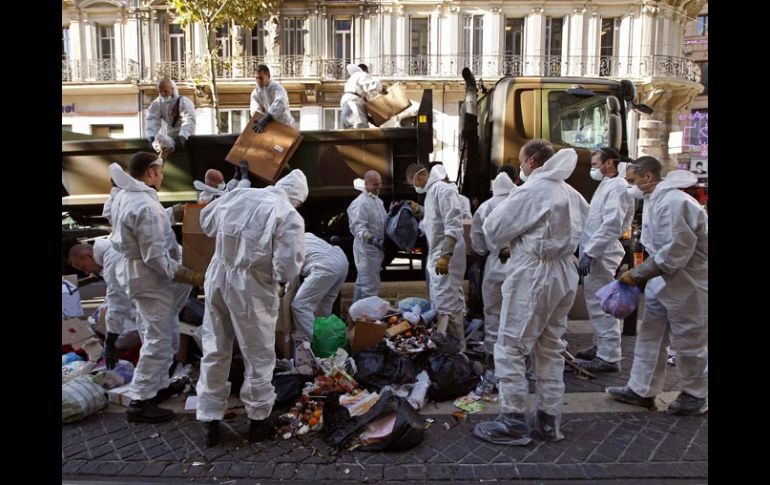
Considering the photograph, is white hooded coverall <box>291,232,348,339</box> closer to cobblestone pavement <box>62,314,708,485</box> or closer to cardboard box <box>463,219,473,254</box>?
cobblestone pavement <box>62,314,708,485</box>

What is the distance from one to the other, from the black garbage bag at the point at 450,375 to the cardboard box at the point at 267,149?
2.73m

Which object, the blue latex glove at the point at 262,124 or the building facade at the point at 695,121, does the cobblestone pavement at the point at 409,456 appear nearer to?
the blue latex glove at the point at 262,124

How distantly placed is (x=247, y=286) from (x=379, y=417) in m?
1.20

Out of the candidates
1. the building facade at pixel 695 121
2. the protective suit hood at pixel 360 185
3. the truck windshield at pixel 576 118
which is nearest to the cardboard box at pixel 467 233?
the protective suit hood at pixel 360 185

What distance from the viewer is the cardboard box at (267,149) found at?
5.73 metres

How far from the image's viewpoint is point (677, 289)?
3633mm

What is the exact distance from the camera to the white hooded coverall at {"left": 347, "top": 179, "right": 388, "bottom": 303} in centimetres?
589

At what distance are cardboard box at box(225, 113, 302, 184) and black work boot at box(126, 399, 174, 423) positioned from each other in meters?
2.69

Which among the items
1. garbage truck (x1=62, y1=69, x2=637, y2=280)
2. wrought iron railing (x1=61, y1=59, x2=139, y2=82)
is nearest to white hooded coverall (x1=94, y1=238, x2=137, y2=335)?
garbage truck (x1=62, y1=69, x2=637, y2=280)

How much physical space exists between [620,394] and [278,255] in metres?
2.77

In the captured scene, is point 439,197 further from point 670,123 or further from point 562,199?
point 670,123

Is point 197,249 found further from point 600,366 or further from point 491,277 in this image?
point 600,366

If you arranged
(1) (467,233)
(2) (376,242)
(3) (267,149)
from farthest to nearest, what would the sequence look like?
(2) (376,242)
(3) (267,149)
(1) (467,233)

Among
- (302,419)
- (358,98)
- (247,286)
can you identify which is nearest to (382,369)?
(302,419)
